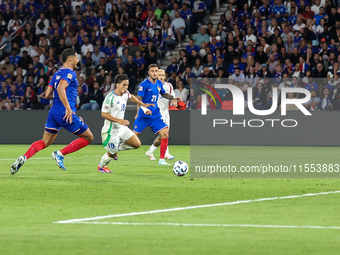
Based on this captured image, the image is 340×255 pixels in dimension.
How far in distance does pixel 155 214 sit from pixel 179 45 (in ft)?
63.9

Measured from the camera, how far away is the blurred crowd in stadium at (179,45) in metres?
21.4

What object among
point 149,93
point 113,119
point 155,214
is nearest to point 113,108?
point 113,119

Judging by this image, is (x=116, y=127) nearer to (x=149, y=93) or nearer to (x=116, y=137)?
(x=116, y=137)

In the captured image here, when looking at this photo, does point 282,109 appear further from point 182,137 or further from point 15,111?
point 15,111

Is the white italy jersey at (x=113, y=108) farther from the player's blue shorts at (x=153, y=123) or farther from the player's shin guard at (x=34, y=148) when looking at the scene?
the player's blue shorts at (x=153, y=123)

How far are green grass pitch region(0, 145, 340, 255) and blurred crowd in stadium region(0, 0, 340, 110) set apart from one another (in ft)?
32.2

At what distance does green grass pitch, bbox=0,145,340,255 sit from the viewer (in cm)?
545

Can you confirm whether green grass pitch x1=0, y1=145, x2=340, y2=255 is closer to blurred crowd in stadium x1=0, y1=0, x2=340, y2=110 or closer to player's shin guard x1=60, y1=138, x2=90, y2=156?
player's shin guard x1=60, y1=138, x2=90, y2=156

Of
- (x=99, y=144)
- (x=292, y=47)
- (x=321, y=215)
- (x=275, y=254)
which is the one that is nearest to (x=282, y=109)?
(x=292, y=47)

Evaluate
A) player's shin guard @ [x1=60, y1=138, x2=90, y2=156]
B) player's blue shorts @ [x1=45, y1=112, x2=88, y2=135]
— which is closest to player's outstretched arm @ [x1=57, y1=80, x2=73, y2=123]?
player's blue shorts @ [x1=45, y1=112, x2=88, y2=135]

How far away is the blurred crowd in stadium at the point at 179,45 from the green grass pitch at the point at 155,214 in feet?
32.2

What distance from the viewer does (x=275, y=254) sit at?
5117 millimetres

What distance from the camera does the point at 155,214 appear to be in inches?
281

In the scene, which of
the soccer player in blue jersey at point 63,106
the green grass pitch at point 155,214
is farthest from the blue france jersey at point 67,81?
the green grass pitch at point 155,214
